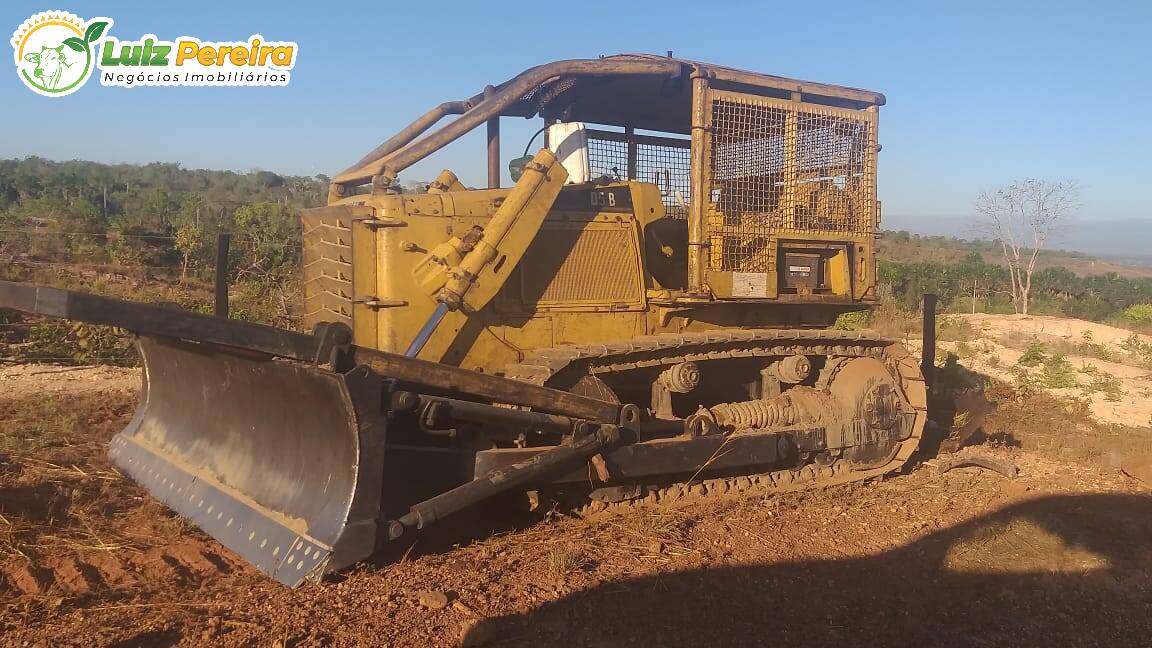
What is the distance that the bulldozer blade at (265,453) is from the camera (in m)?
4.06

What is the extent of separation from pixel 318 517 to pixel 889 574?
9.91 ft

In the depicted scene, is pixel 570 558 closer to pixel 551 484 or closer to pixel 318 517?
pixel 551 484

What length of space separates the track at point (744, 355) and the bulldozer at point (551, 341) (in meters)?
0.02

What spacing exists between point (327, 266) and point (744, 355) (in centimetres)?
292

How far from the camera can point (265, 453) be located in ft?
15.9

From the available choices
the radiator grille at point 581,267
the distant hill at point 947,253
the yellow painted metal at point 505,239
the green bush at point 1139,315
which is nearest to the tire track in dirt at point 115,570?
the yellow painted metal at point 505,239

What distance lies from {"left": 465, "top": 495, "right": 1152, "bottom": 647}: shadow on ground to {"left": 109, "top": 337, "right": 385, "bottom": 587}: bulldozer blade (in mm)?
1007

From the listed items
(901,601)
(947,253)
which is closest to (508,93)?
(901,601)

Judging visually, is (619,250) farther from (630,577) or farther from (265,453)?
(265,453)

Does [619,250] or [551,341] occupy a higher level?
[619,250]

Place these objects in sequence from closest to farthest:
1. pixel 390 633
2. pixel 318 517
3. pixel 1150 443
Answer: pixel 390 633, pixel 318 517, pixel 1150 443

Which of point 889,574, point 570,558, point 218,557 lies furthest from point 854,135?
point 218,557

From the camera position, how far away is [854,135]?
267 inches

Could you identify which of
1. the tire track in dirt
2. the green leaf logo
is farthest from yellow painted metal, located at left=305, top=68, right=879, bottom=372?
the green leaf logo
